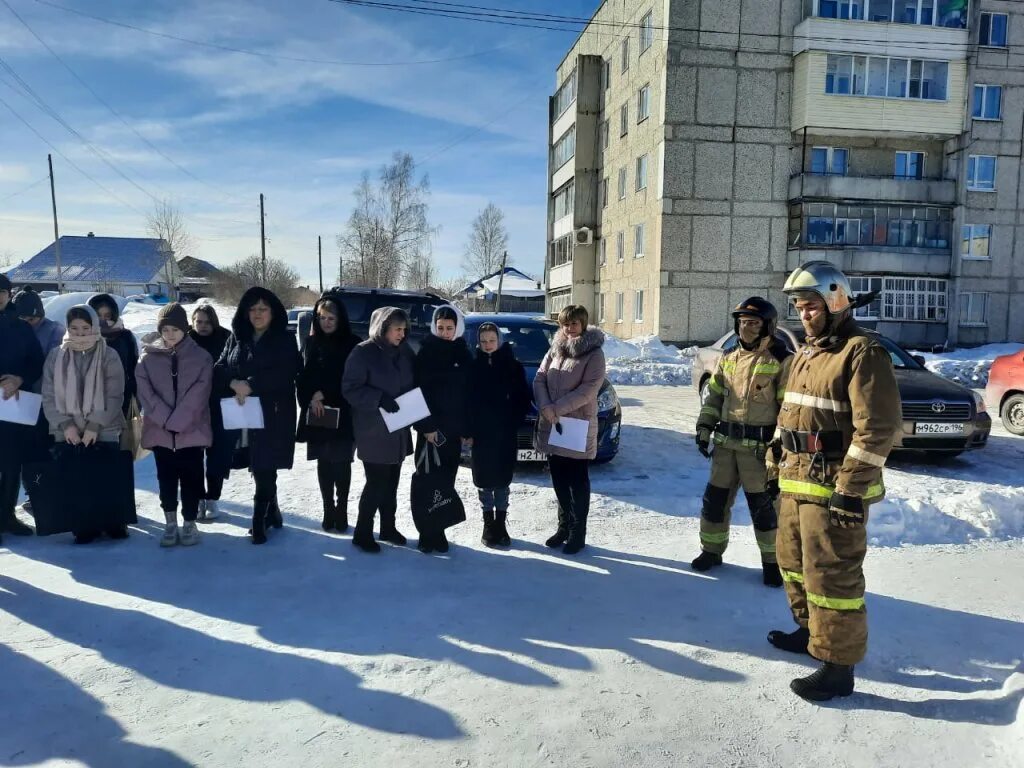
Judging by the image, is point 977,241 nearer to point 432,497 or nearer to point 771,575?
point 771,575

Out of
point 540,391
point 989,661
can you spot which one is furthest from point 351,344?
point 989,661

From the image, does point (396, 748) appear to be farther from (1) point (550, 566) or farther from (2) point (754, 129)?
(2) point (754, 129)

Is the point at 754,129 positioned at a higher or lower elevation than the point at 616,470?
higher

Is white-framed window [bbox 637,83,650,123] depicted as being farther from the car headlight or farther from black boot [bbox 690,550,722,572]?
black boot [bbox 690,550,722,572]

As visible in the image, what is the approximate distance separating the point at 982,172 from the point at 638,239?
544 inches

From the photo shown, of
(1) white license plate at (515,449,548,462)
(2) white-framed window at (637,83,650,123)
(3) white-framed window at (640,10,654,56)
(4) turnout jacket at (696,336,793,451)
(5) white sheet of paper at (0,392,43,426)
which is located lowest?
(1) white license plate at (515,449,548,462)

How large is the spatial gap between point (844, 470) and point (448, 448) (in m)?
2.82

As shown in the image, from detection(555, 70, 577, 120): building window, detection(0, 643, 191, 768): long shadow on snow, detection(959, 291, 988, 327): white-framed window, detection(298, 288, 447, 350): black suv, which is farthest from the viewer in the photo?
detection(555, 70, 577, 120): building window

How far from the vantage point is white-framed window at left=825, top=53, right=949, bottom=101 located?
24172 millimetres

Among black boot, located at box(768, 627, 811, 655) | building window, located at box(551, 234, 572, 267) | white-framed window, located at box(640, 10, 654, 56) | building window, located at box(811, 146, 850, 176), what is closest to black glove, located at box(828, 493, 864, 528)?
black boot, located at box(768, 627, 811, 655)

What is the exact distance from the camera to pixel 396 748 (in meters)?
2.63

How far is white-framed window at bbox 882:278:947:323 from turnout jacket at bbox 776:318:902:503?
26.7 metres

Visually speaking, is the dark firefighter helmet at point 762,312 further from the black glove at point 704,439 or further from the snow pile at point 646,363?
the snow pile at point 646,363

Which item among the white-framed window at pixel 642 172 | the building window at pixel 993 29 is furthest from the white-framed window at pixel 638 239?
the building window at pixel 993 29
